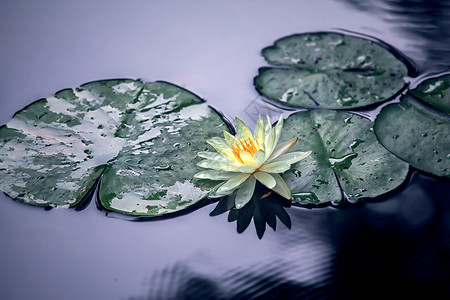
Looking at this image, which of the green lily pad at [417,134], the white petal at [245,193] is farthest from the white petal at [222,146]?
the green lily pad at [417,134]

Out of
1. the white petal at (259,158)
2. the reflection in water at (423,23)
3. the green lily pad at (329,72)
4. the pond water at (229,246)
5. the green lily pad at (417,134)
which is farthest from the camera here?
the reflection in water at (423,23)

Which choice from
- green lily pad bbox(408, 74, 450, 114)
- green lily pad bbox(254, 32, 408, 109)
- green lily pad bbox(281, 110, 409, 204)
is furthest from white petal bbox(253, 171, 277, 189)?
green lily pad bbox(408, 74, 450, 114)

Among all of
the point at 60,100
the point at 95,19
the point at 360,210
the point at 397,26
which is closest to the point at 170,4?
the point at 95,19

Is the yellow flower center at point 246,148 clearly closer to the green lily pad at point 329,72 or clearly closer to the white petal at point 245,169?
the white petal at point 245,169

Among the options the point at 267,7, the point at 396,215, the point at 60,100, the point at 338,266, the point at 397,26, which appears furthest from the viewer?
the point at 267,7

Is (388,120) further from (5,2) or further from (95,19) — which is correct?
(5,2)
